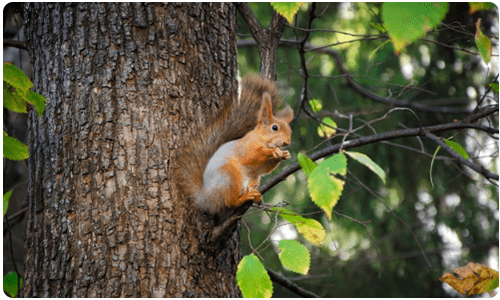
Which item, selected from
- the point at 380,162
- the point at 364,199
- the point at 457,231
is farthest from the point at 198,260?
the point at 457,231

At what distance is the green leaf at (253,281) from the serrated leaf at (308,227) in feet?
0.68

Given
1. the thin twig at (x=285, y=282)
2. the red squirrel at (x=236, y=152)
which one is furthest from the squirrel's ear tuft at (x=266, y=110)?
the thin twig at (x=285, y=282)

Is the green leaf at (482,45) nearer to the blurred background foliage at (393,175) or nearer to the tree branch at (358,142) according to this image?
the tree branch at (358,142)

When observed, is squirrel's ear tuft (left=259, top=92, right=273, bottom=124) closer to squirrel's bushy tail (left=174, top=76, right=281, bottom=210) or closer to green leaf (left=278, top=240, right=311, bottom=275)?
squirrel's bushy tail (left=174, top=76, right=281, bottom=210)

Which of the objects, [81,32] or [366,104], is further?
[366,104]

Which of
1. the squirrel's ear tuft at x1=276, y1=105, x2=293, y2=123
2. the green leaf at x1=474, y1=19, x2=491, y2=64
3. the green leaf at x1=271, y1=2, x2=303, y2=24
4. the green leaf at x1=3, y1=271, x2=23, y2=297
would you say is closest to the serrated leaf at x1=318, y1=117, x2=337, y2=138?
the squirrel's ear tuft at x1=276, y1=105, x2=293, y2=123

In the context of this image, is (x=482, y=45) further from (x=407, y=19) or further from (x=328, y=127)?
(x=328, y=127)

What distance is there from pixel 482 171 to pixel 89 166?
0.93m

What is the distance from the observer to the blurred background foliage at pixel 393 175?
2.69m

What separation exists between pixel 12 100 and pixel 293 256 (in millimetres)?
798

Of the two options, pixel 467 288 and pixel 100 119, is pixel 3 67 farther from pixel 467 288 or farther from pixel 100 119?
pixel 467 288

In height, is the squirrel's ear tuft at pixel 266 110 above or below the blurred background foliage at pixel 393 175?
above

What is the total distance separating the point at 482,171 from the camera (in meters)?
0.93

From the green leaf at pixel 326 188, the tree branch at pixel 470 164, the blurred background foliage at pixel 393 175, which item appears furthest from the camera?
the blurred background foliage at pixel 393 175
